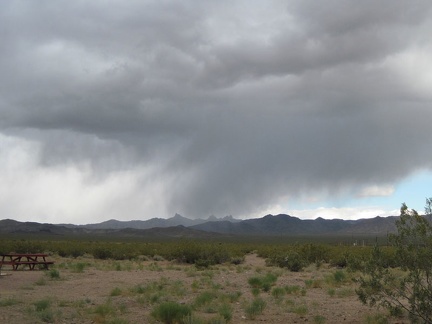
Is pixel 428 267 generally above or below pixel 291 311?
above

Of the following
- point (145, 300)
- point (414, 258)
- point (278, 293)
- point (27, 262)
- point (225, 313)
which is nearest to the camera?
point (414, 258)

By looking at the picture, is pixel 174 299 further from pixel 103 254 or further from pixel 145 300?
pixel 103 254

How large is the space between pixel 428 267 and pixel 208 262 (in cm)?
3516

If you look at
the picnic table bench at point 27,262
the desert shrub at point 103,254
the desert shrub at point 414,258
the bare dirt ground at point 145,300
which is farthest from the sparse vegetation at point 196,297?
the desert shrub at point 103,254

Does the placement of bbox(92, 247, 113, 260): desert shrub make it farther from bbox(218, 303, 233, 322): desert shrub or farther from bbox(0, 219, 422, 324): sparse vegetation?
bbox(218, 303, 233, 322): desert shrub

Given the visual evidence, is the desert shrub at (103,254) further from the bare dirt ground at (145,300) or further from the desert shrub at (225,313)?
the desert shrub at (225,313)

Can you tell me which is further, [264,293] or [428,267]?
[264,293]

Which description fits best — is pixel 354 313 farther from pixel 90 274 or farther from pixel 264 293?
pixel 90 274

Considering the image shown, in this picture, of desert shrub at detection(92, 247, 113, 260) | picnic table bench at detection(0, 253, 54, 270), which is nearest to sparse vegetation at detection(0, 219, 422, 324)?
picnic table bench at detection(0, 253, 54, 270)

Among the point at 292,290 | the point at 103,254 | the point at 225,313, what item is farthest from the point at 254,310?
the point at 103,254

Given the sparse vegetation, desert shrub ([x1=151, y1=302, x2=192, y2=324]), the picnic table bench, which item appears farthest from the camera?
the picnic table bench

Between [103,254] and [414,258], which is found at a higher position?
[414,258]

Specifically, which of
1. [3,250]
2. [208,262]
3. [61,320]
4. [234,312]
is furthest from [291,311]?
[3,250]

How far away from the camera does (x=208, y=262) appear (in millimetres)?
49531
